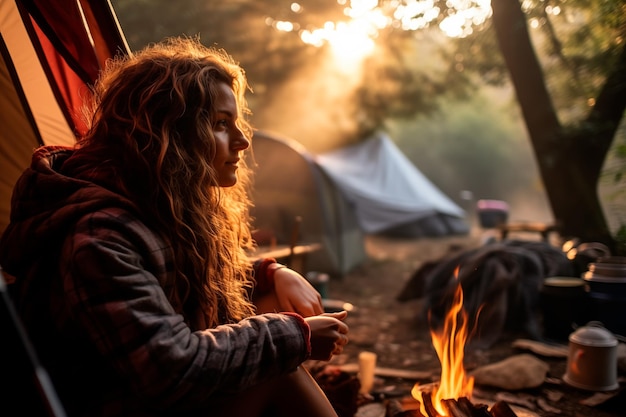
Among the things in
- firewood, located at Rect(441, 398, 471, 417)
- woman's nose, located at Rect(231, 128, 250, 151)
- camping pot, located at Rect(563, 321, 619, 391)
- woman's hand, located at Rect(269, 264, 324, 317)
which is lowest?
camping pot, located at Rect(563, 321, 619, 391)

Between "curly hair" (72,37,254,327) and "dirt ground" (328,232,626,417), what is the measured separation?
1.69 meters

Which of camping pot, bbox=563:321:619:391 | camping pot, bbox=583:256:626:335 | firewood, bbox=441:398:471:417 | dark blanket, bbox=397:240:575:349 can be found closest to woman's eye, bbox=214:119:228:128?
firewood, bbox=441:398:471:417

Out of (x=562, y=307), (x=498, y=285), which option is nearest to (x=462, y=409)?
(x=562, y=307)

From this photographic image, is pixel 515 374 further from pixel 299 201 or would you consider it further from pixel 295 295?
pixel 299 201

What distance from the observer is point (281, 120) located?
11.1 meters

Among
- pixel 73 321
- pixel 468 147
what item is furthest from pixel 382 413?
pixel 468 147

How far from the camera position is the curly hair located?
129 centimetres

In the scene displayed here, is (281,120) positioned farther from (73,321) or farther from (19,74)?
(73,321)

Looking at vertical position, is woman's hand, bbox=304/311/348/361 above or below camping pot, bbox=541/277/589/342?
above

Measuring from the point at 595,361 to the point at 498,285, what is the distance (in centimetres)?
136

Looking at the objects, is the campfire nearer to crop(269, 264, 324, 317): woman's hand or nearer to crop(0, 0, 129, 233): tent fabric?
crop(269, 264, 324, 317): woman's hand

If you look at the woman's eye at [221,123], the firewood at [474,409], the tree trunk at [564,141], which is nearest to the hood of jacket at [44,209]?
the woman's eye at [221,123]

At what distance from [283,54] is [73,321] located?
8.47 meters

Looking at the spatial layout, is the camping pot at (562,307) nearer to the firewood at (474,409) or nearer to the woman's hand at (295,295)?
the firewood at (474,409)
